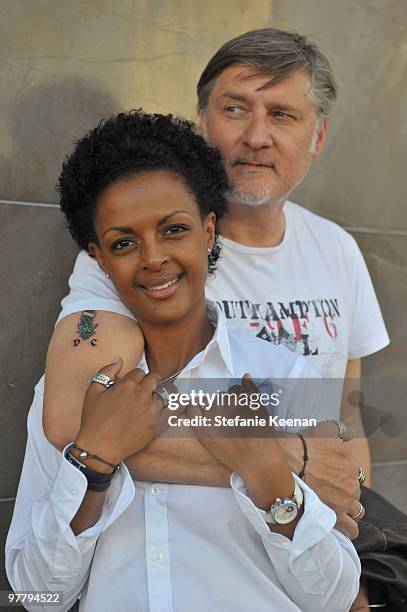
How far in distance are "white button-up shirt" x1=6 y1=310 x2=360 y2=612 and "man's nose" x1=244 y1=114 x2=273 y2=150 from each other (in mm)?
1066

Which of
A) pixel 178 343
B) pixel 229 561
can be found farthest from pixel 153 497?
pixel 178 343

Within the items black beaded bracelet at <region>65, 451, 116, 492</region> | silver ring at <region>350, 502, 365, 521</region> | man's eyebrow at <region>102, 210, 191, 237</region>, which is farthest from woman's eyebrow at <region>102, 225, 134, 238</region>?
silver ring at <region>350, 502, 365, 521</region>

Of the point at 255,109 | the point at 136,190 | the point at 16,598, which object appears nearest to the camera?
the point at 136,190

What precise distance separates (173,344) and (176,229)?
0.92 feet

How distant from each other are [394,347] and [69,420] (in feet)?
5.96

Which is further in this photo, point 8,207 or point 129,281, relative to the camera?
point 8,207

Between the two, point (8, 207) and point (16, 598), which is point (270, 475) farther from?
point (8, 207)

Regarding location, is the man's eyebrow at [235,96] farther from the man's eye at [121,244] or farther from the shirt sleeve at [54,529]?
the shirt sleeve at [54,529]

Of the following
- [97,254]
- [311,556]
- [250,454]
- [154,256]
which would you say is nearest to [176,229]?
[154,256]

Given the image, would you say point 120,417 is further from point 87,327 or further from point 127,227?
point 127,227

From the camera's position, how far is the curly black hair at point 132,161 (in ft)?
5.61

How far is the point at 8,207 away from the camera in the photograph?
2402 mm

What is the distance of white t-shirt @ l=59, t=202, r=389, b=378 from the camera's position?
2.26 m

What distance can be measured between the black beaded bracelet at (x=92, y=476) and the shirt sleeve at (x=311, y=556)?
26 cm
